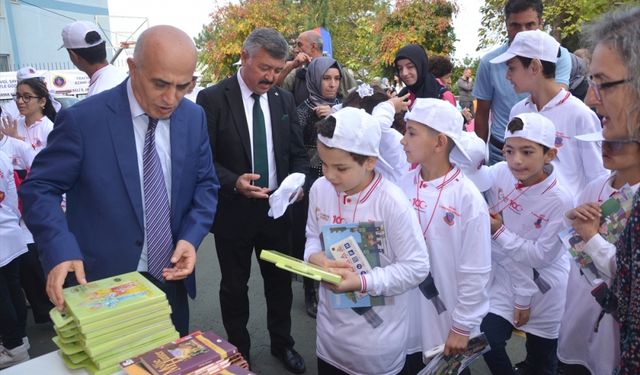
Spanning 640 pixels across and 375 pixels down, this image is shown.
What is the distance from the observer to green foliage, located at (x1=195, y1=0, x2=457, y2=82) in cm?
1320

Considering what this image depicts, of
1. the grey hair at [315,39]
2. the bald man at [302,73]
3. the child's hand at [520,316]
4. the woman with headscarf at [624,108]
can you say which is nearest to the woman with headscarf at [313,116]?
the bald man at [302,73]

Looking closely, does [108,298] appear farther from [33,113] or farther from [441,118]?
[33,113]

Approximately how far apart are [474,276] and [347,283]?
640mm

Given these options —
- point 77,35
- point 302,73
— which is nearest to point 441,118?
point 302,73

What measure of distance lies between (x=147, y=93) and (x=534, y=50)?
2275 millimetres

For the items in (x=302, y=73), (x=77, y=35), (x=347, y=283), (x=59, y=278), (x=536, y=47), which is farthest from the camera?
(x=302, y=73)

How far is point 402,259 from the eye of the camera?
1938 millimetres

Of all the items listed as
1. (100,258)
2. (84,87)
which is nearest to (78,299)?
(100,258)

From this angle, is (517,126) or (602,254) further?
(517,126)

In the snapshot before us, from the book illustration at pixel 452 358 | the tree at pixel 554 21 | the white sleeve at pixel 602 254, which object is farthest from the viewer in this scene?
the tree at pixel 554 21

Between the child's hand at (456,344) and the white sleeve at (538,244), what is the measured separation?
1.87ft

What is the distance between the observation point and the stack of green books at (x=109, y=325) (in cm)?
140

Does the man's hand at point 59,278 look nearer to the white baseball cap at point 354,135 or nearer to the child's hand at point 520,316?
the white baseball cap at point 354,135

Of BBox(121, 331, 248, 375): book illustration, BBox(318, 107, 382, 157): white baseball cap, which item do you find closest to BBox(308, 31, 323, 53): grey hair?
BBox(318, 107, 382, 157): white baseball cap
